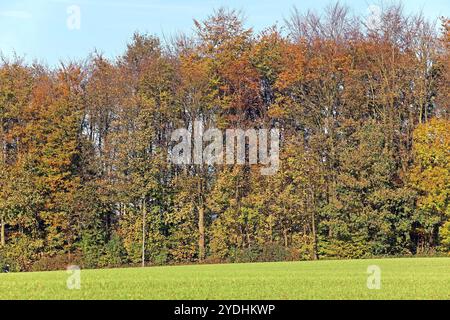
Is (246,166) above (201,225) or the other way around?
above

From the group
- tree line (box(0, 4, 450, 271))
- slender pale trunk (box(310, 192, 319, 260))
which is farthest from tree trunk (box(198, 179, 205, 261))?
slender pale trunk (box(310, 192, 319, 260))

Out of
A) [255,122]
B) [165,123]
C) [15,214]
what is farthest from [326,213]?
[15,214]

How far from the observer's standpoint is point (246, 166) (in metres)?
48.2

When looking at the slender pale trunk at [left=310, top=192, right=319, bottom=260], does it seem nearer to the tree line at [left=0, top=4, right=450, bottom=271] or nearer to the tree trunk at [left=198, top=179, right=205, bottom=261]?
the tree line at [left=0, top=4, right=450, bottom=271]

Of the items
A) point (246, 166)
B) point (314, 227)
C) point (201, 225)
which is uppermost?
point (246, 166)

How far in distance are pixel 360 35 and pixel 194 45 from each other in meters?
11.5

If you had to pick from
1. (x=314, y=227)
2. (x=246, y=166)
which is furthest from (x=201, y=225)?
(x=314, y=227)

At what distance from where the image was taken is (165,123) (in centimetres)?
4938

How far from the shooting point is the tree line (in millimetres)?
44688

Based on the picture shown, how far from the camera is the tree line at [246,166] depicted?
4469cm

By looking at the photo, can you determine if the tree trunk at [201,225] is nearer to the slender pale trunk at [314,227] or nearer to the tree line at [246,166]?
the tree line at [246,166]

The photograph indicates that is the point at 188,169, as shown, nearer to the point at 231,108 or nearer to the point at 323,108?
the point at 231,108

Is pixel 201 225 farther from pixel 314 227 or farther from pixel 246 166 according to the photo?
pixel 314 227

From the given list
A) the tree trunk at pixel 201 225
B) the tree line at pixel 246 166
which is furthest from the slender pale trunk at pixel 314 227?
the tree trunk at pixel 201 225
